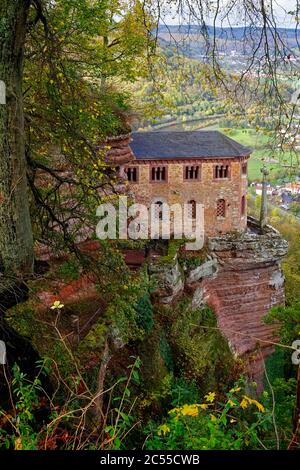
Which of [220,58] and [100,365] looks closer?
[220,58]

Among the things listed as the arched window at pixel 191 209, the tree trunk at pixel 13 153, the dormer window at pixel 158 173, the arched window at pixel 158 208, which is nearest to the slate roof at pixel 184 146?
the dormer window at pixel 158 173

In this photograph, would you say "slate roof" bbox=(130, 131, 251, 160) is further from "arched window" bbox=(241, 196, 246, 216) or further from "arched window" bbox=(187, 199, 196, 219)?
"arched window" bbox=(241, 196, 246, 216)

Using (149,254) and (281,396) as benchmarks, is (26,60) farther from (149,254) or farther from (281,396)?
(281,396)

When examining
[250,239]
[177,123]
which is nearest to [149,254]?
[250,239]

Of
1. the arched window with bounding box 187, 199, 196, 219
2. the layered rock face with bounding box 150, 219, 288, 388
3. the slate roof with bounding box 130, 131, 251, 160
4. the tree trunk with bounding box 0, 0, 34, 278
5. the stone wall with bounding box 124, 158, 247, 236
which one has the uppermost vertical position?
the tree trunk with bounding box 0, 0, 34, 278

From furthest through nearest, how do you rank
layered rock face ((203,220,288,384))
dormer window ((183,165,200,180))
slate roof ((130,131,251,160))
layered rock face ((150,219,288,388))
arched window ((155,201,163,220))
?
1. arched window ((155,201,163,220))
2. dormer window ((183,165,200,180))
3. slate roof ((130,131,251,160))
4. layered rock face ((203,220,288,384))
5. layered rock face ((150,219,288,388))

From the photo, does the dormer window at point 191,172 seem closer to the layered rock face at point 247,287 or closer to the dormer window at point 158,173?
the dormer window at point 158,173

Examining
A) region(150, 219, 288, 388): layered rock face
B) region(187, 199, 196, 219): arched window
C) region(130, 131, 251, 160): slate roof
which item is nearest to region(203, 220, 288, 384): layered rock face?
region(150, 219, 288, 388): layered rock face
